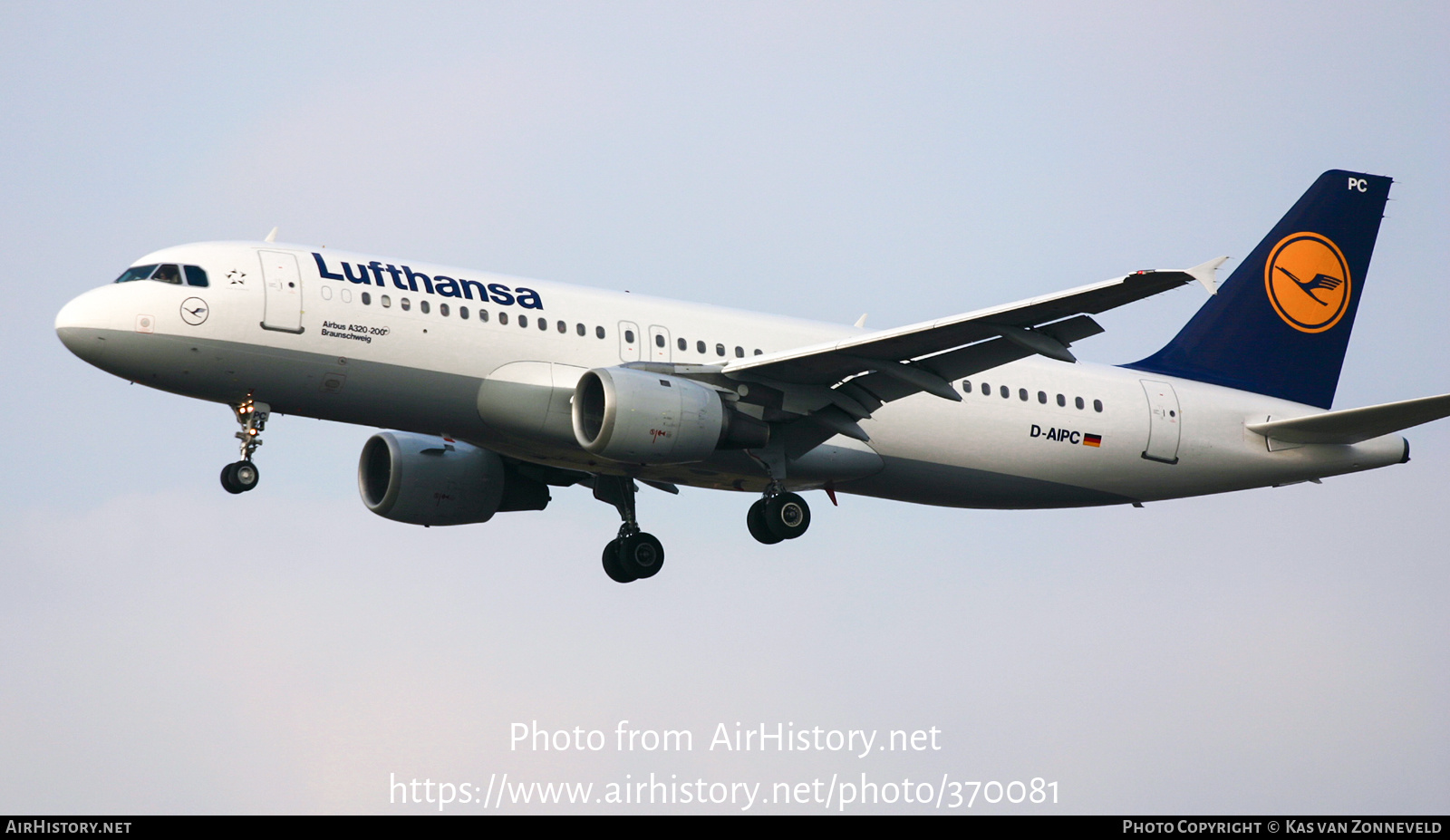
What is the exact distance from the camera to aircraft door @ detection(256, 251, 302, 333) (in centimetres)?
2881

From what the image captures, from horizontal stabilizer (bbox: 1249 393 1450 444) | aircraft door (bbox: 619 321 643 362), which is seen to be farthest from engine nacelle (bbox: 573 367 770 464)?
horizontal stabilizer (bbox: 1249 393 1450 444)

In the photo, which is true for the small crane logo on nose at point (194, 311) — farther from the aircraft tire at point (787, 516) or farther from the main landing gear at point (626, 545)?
the aircraft tire at point (787, 516)

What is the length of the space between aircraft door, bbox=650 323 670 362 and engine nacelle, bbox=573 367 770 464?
1236mm

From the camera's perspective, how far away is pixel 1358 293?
3856cm

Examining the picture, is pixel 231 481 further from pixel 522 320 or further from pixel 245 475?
pixel 522 320

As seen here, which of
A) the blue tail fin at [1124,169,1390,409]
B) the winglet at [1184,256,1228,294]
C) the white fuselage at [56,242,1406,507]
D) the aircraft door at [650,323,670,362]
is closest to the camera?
the winglet at [1184,256,1228,294]

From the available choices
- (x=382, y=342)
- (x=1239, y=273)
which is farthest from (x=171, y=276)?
(x=1239, y=273)

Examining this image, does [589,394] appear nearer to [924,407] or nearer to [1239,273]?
[924,407]

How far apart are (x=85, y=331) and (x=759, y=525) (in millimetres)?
12026

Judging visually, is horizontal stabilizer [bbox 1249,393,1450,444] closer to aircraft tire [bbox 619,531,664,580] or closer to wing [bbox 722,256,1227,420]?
wing [bbox 722,256,1227,420]

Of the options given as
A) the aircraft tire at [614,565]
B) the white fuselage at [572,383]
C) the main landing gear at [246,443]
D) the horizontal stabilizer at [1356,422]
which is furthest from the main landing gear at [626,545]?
the horizontal stabilizer at [1356,422]

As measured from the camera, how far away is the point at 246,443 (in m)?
29.3

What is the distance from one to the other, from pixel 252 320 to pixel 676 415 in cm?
708

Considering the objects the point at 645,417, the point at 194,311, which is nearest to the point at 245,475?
the point at 194,311
